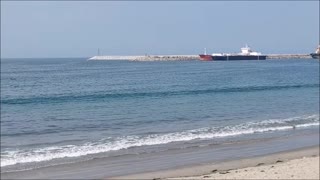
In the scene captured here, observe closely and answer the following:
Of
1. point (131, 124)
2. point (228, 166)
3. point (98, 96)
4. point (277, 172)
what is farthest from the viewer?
point (98, 96)

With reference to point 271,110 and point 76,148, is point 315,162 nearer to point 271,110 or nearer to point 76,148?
point 76,148

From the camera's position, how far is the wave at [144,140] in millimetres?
15212

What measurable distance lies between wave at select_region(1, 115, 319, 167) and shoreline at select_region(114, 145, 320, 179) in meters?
3.48

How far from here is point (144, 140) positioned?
18.0 metres

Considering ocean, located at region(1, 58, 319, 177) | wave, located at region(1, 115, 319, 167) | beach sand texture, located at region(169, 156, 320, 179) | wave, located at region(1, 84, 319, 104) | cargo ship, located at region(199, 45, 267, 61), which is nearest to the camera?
beach sand texture, located at region(169, 156, 320, 179)

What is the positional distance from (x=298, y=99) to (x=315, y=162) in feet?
74.8

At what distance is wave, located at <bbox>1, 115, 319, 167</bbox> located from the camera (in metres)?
15.2

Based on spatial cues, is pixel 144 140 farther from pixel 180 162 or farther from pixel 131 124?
pixel 131 124

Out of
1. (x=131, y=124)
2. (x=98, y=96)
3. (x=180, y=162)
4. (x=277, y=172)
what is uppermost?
(x=277, y=172)

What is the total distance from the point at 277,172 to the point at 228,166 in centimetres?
193

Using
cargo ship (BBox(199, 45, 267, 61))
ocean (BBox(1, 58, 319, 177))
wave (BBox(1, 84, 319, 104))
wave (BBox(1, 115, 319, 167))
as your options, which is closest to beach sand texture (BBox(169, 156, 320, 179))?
ocean (BBox(1, 58, 319, 177))

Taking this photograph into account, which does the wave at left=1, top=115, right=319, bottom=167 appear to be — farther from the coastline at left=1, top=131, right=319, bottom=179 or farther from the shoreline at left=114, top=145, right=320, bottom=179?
the shoreline at left=114, top=145, right=320, bottom=179

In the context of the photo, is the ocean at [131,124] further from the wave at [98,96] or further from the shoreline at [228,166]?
the shoreline at [228,166]

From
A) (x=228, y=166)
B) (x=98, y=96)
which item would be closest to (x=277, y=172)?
(x=228, y=166)
